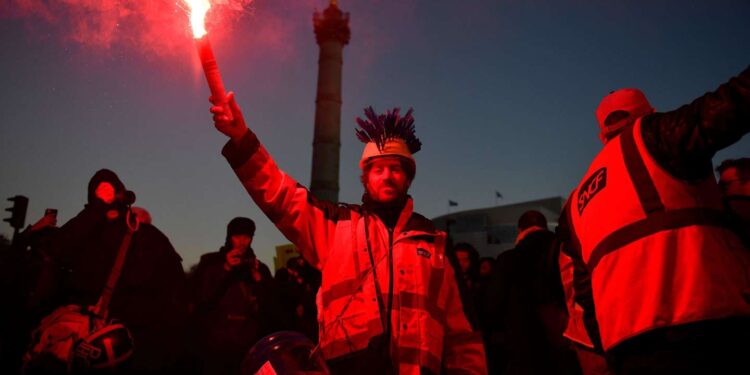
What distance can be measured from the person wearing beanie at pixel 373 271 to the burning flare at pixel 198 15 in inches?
14.8

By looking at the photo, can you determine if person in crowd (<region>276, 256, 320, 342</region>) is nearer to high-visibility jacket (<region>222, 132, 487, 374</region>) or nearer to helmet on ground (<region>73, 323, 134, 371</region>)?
helmet on ground (<region>73, 323, 134, 371</region>)

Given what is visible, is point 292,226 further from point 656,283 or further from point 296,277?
point 296,277

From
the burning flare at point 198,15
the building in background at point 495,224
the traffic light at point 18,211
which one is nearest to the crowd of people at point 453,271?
the burning flare at point 198,15

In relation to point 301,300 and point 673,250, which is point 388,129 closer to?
point 673,250

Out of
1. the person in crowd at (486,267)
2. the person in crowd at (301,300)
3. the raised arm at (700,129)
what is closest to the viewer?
the raised arm at (700,129)

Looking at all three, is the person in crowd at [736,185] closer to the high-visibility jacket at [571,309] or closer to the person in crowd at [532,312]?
the high-visibility jacket at [571,309]

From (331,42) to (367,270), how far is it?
4247cm

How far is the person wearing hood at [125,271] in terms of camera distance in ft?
13.0

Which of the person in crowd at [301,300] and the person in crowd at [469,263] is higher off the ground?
the person in crowd at [469,263]

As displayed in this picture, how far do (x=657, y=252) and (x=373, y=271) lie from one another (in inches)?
53.1

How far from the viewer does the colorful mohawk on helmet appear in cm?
317

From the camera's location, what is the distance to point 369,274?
2.58 m

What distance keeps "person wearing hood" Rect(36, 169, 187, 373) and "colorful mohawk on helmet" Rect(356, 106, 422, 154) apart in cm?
242

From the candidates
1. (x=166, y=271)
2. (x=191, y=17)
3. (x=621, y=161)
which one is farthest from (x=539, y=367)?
(x=191, y=17)
